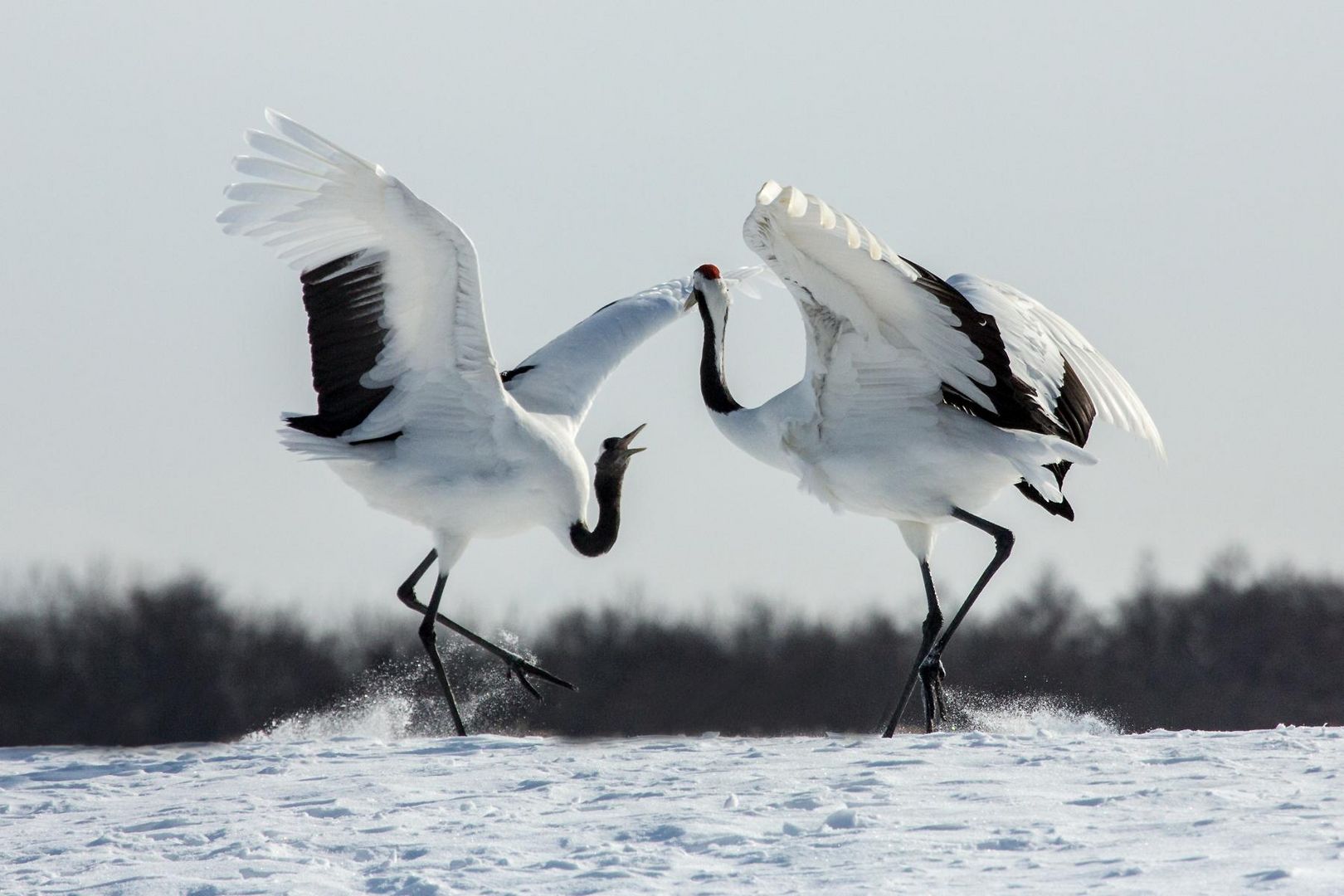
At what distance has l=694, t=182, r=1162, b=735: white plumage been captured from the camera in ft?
28.2

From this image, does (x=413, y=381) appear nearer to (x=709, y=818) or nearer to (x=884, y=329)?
(x=884, y=329)

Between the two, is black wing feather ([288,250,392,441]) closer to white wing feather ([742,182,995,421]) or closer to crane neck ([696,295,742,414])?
crane neck ([696,295,742,414])

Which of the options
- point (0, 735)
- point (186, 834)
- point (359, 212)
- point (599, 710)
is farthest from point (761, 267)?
point (0, 735)

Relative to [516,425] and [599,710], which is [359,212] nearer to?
[516,425]

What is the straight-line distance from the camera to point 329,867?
6531 millimetres

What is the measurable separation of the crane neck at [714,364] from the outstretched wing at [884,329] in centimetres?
91

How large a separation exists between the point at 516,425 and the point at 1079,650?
3359 centimetres

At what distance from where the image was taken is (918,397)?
9367 mm

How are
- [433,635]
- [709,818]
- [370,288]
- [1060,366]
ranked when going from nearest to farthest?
[709,818], [370,288], [1060,366], [433,635]

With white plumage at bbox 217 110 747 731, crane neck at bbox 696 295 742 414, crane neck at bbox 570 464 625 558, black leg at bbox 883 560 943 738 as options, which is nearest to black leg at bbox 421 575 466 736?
white plumage at bbox 217 110 747 731

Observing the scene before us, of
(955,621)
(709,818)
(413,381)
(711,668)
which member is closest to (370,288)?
(413,381)

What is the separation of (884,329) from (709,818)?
3.04m

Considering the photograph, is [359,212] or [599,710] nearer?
[359,212]

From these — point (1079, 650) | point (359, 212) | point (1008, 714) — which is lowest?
point (1079, 650)
